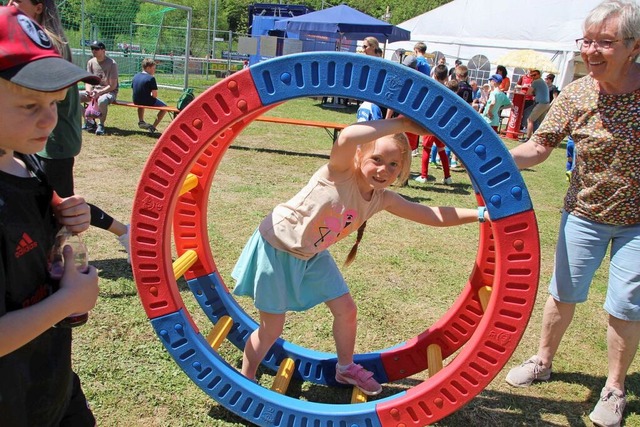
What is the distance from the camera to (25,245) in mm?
1312

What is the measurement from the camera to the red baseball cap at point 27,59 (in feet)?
3.72

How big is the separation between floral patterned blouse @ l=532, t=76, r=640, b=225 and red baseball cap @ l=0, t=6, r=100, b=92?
219cm

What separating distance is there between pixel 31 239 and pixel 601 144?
2.34 m

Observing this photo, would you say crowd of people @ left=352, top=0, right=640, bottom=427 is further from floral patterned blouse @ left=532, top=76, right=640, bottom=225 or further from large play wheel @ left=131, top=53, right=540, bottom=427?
large play wheel @ left=131, top=53, right=540, bottom=427

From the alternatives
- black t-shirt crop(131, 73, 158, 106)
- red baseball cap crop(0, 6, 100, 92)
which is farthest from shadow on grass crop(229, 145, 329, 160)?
red baseball cap crop(0, 6, 100, 92)

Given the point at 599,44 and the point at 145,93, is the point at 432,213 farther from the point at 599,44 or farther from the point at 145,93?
the point at 145,93

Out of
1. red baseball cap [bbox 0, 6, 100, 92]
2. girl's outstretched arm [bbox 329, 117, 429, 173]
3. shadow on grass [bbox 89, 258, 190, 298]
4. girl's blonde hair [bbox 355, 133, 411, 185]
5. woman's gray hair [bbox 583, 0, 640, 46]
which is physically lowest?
shadow on grass [bbox 89, 258, 190, 298]

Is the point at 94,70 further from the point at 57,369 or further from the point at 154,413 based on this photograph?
the point at 57,369

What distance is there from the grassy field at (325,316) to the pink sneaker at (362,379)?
0.19 m

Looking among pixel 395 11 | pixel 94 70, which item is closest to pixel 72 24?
pixel 94 70

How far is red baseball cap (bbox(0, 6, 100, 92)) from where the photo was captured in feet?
3.72

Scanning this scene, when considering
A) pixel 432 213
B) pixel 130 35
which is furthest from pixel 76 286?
pixel 130 35

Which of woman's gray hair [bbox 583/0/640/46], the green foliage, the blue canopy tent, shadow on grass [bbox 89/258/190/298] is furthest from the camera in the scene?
the blue canopy tent

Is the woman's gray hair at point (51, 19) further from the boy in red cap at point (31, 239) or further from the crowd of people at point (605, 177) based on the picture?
the crowd of people at point (605, 177)
